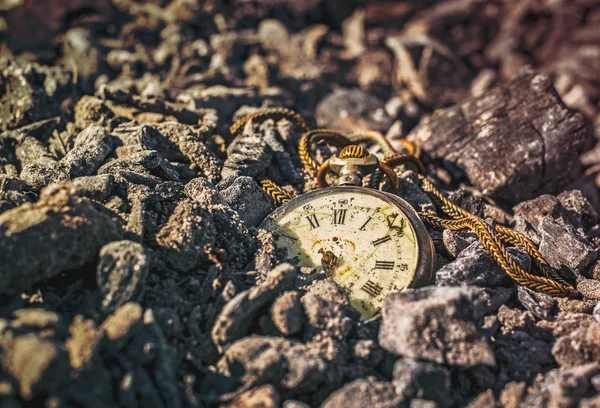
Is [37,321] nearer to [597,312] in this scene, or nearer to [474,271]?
[474,271]

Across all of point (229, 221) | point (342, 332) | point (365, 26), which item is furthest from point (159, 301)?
point (365, 26)

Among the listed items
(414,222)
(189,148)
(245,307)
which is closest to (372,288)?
(414,222)

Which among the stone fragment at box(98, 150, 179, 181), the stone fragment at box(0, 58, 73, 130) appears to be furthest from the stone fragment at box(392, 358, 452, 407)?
the stone fragment at box(0, 58, 73, 130)

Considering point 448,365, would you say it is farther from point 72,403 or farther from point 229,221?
point 72,403

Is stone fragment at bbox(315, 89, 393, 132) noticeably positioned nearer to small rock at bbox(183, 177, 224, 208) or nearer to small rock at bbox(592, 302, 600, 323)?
small rock at bbox(183, 177, 224, 208)

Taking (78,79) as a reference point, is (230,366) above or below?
below

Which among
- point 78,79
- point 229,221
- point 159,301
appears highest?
point 78,79

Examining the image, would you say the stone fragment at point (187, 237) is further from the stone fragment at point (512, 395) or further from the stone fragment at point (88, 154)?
the stone fragment at point (512, 395)
